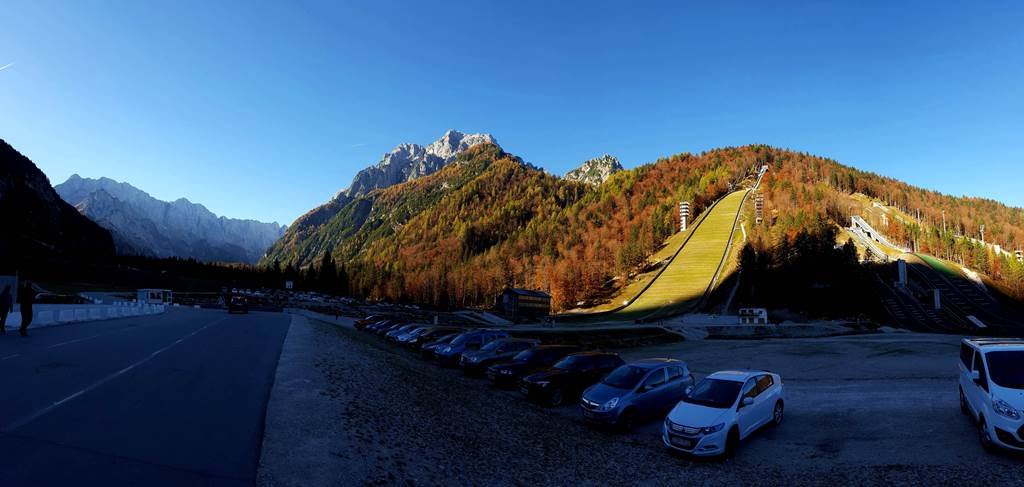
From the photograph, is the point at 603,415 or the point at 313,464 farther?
the point at 603,415

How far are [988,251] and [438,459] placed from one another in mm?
177161

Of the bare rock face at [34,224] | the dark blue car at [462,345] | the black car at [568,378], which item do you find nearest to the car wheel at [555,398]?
the black car at [568,378]

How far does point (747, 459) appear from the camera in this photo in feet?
40.0

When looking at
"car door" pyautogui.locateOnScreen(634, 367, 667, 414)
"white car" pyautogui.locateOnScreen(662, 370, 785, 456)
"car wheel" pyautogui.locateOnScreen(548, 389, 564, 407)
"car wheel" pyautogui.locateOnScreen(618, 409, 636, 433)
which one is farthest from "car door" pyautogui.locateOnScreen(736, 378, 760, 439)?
"car wheel" pyautogui.locateOnScreen(548, 389, 564, 407)

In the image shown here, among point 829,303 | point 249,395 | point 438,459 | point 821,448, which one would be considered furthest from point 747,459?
point 829,303

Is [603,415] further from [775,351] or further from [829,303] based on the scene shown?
[829,303]

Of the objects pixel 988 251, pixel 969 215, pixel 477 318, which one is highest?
pixel 969 215

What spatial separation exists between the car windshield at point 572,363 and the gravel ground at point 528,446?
1.89 metres

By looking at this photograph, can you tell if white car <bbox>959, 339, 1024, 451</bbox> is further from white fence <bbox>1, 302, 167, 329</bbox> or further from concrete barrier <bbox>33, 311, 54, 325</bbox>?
concrete barrier <bbox>33, 311, 54, 325</bbox>

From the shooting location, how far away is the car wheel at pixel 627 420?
14578 millimetres

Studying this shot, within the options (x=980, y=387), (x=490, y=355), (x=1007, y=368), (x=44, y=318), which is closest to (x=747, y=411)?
(x=980, y=387)

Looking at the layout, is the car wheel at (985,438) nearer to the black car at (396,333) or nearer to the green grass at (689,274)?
the black car at (396,333)

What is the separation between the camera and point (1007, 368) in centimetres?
1127

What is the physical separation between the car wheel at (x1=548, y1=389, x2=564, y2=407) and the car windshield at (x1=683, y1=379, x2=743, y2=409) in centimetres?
Answer: 570
